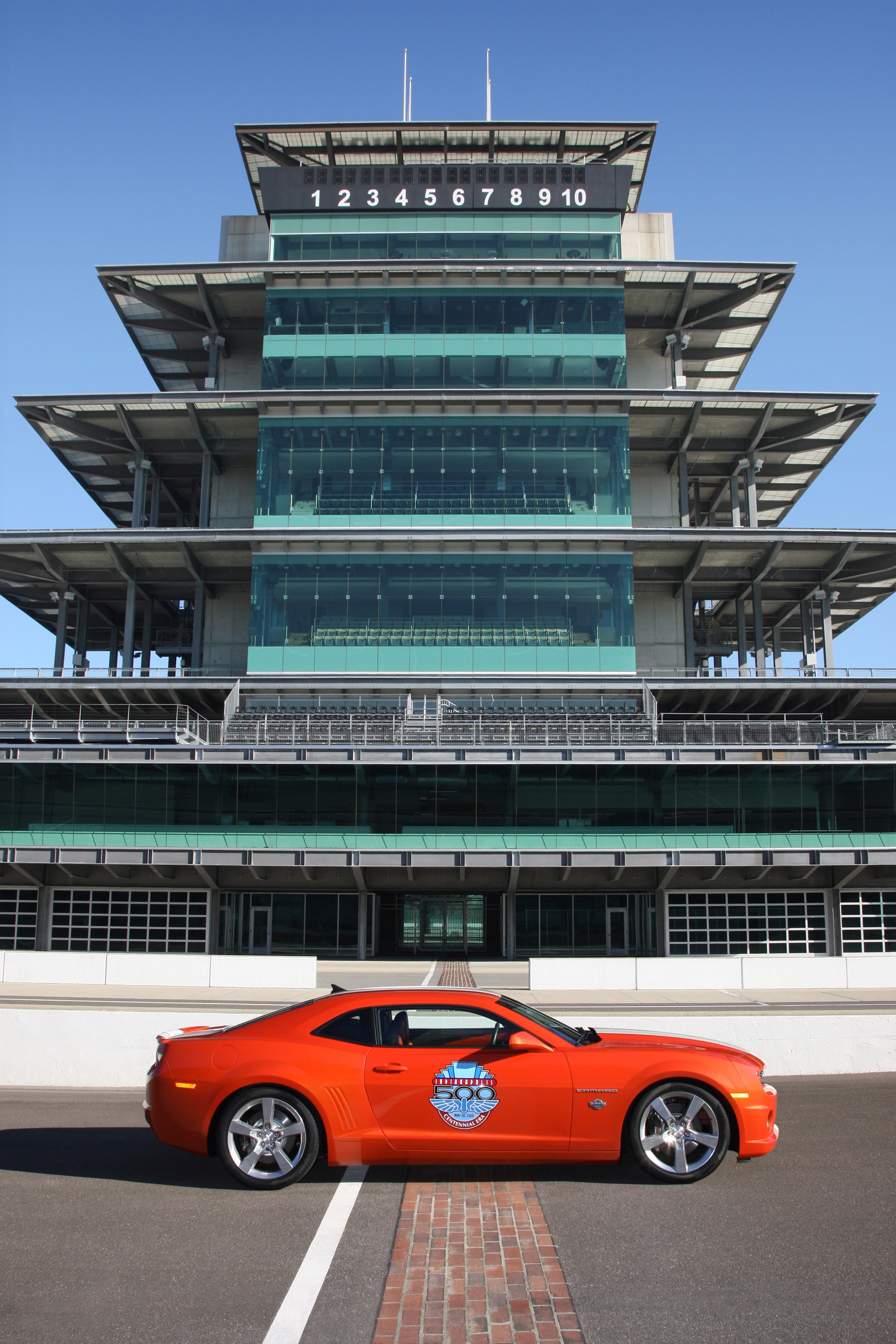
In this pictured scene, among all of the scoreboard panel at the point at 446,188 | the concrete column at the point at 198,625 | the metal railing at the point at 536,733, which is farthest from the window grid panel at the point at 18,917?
the scoreboard panel at the point at 446,188

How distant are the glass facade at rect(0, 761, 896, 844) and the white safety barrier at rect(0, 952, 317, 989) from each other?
1254 centimetres

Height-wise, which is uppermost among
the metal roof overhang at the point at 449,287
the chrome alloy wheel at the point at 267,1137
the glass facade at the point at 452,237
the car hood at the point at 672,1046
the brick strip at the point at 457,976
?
the glass facade at the point at 452,237

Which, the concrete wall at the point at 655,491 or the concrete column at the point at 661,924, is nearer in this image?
the concrete column at the point at 661,924

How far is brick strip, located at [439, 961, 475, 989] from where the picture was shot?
24.1 meters

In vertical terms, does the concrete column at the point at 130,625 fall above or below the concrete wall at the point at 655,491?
below

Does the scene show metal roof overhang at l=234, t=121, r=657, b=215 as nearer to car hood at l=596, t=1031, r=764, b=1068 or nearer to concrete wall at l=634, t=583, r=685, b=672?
concrete wall at l=634, t=583, r=685, b=672

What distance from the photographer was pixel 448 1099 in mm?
7141

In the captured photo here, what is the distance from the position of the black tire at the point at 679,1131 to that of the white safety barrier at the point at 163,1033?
384 centimetres

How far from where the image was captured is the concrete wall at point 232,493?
168 ft

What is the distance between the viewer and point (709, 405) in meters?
47.2

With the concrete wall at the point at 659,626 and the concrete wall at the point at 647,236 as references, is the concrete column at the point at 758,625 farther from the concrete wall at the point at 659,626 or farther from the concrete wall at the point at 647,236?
the concrete wall at the point at 647,236

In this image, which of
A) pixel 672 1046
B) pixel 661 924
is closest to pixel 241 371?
pixel 661 924

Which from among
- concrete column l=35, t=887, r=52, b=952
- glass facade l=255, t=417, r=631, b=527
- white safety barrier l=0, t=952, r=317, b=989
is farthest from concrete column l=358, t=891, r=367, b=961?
glass facade l=255, t=417, r=631, b=527

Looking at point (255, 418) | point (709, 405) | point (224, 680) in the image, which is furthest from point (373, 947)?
point (709, 405)
